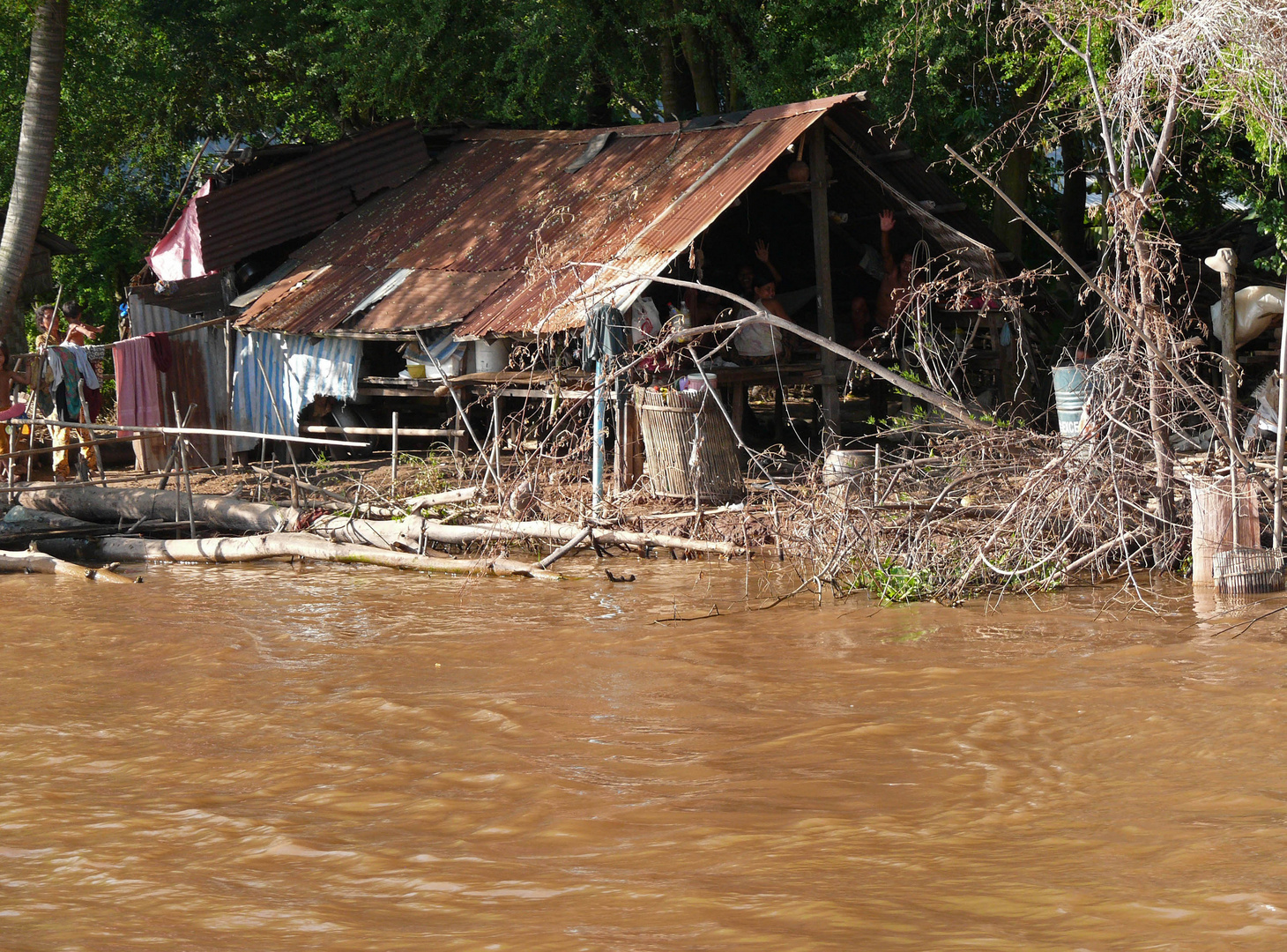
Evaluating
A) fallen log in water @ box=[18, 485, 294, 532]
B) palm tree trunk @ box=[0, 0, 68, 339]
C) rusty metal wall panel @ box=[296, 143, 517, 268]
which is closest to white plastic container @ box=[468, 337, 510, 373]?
rusty metal wall panel @ box=[296, 143, 517, 268]

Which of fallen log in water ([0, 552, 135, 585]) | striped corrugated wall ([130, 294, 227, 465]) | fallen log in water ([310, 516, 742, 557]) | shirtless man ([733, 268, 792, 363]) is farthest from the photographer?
striped corrugated wall ([130, 294, 227, 465])

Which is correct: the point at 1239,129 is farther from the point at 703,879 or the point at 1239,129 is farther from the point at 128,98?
the point at 128,98

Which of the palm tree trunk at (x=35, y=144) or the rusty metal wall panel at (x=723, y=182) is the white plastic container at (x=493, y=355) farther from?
the palm tree trunk at (x=35, y=144)

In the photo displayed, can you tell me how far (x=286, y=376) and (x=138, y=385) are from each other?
2.19 m

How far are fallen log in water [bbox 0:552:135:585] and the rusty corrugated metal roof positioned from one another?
13.8 ft

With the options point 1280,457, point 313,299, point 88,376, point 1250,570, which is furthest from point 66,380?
point 1280,457

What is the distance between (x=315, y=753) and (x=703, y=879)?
7.79ft

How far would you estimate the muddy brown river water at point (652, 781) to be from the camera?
4215 millimetres

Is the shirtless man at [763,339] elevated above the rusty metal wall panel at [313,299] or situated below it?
below

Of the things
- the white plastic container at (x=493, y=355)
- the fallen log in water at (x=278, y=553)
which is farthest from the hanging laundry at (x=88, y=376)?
the white plastic container at (x=493, y=355)

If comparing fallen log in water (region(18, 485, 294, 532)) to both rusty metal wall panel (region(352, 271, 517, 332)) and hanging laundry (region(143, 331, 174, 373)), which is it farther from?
hanging laundry (region(143, 331, 174, 373))

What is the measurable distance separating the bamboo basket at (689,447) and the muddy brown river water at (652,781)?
8.45 ft

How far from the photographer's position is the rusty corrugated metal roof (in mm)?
12047

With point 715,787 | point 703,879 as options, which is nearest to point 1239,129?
point 715,787
